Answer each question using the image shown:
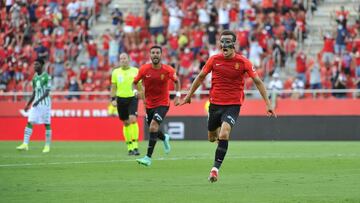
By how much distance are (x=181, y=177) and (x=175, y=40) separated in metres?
22.3

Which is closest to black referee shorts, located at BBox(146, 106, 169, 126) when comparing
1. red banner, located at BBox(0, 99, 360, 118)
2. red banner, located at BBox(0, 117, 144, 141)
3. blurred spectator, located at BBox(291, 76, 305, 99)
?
red banner, located at BBox(0, 99, 360, 118)

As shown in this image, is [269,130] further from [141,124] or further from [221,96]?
[221,96]

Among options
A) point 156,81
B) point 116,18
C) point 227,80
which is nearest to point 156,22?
point 116,18

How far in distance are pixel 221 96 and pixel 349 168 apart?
136 inches

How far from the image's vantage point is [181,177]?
16.7 meters

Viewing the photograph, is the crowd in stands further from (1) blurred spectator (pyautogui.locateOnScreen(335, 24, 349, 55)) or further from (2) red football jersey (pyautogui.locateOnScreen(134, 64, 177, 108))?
(2) red football jersey (pyautogui.locateOnScreen(134, 64, 177, 108))

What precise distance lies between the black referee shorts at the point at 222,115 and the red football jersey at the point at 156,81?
15.6ft

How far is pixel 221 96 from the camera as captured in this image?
1642 centimetres

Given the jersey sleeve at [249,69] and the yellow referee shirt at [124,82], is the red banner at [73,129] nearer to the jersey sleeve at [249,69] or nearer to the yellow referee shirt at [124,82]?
the yellow referee shirt at [124,82]

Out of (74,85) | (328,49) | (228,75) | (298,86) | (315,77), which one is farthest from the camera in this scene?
(74,85)

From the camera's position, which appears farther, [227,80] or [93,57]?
[93,57]

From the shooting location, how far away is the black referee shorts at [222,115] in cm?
1611

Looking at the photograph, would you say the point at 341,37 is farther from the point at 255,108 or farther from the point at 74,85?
the point at 74,85

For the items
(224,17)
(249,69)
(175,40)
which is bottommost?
(175,40)
